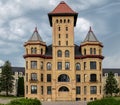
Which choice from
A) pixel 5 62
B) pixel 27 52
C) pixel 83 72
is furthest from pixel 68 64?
pixel 5 62

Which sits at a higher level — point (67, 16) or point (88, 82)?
point (67, 16)

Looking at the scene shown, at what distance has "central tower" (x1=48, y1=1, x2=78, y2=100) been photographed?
97.1m

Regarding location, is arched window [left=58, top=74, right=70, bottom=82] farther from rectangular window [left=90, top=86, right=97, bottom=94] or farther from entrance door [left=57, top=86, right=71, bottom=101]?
rectangular window [left=90, top=86, right=97, bottom=94]

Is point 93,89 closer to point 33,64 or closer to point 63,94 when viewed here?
point 63,94

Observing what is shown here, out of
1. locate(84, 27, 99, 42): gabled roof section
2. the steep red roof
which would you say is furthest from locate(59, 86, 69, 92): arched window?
the steep red roof

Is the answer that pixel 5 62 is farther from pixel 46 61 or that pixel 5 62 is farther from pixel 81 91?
pixel 81 91

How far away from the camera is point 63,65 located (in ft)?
323

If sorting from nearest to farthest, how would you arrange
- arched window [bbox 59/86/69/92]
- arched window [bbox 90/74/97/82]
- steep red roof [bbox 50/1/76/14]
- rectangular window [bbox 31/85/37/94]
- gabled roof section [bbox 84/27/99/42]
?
rectangular window [bbox 31/85/37/94]
arched window [bbox 90/74/97/82]
arched window [bbox 59/86/69/92]
gabled roof section [bbox 84/27/99/42]
steep red roof [bbox 50/1/76/14]

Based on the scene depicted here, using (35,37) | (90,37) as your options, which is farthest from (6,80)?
(90,37)

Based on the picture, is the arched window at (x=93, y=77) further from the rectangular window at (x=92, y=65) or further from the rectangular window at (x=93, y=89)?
the rectangular window at (x=92, y=65)

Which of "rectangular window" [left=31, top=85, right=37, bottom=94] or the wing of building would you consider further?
the wing of building

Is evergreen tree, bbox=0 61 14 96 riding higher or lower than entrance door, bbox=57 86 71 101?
higher

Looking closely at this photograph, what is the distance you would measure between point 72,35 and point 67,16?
214 inches

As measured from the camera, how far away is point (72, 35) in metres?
99.5
